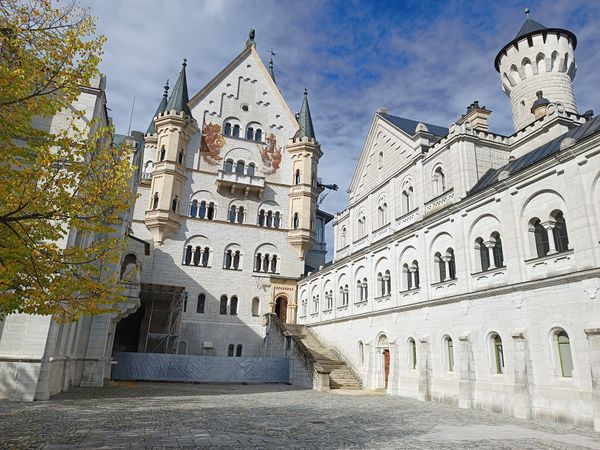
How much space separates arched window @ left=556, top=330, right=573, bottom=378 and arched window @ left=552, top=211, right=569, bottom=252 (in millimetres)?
3256

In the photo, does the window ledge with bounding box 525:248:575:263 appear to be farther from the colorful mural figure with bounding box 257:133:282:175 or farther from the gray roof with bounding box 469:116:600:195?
the colorful mural figure with bounding box 257:133:282:175

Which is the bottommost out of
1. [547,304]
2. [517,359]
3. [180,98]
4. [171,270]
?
[517,359]

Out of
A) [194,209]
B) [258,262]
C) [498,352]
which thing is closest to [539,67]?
[498,352]

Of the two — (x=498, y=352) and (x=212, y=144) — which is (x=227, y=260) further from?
(x=498, y=352)

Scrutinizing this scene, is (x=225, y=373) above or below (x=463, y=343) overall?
below

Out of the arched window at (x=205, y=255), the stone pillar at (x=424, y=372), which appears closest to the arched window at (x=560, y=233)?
the stone pillar at (x=424, y=372)

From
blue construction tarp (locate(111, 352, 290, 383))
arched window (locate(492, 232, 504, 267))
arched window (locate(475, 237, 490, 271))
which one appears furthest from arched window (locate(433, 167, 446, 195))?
blue construction tarp (locate(111, 352, 290, 383))

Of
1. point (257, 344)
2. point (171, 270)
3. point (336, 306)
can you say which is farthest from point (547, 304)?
point (171, 270)

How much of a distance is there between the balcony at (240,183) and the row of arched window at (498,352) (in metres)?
24.8

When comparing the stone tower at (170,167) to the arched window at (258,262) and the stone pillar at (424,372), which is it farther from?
the stone pillar at (424,372)

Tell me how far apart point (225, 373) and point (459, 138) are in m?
22.5

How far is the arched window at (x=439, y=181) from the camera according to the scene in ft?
84.0

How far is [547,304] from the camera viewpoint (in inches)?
629

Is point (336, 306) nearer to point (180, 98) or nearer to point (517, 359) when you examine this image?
point (517, 359)
